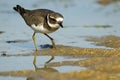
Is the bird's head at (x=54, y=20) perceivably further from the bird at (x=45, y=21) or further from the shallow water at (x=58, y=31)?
the shallow water at (x=58, y=31)

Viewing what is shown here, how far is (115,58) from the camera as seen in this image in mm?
9711

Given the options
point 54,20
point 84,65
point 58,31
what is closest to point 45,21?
point 54,20

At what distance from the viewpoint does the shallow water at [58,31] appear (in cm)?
1029

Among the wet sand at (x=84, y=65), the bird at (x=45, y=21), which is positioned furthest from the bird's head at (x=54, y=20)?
the wet sand at (x=84, y=65)

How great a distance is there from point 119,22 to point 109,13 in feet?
4.40

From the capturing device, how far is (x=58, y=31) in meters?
13.6

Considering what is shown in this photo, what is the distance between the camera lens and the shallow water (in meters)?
10.3

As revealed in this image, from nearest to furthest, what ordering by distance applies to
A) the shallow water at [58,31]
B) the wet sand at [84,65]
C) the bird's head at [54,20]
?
the wet sand at [84,65] → the shallow water at [58,31] → the bird's head at [54,20]

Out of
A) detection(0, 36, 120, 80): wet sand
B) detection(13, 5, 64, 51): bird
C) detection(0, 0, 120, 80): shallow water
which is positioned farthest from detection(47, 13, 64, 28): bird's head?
detection(0, 0, 120, 80): shallow water

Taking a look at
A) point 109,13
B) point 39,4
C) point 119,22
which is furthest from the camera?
point 39,4

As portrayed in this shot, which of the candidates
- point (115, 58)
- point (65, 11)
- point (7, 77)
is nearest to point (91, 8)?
point (65, 11)

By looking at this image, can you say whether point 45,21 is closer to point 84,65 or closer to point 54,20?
point 54,20

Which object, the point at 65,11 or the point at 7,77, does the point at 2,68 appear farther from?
the point at 65,11

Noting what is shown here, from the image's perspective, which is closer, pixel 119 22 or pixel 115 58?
pixel 115 58
